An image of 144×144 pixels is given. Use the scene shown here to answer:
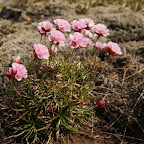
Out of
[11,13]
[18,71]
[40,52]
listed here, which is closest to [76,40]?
[40,52]

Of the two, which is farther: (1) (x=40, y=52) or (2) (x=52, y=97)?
(2) (x=52, y=97)

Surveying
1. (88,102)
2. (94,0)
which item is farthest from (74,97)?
(94,0)

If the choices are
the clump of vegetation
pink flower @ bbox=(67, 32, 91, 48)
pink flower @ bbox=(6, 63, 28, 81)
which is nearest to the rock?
the clump of vegetation

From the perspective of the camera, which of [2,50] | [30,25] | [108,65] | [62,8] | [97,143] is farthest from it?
[62,8]

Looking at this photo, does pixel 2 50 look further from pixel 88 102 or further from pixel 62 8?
pixel 62 8

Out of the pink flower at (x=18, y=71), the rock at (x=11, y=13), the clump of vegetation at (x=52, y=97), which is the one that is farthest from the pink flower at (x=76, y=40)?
the rock at (x=11, y=13)

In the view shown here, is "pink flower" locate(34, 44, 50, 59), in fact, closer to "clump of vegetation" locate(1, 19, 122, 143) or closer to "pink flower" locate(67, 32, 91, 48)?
"clump of vegetation" locate(1, 19, 122, 143)

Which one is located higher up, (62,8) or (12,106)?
(62,8)

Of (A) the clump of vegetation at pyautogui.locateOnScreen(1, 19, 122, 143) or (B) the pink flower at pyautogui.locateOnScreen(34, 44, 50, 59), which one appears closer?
(B) the pink flower at pyautogui.locateOnScreen(34, 44, 50, 59)

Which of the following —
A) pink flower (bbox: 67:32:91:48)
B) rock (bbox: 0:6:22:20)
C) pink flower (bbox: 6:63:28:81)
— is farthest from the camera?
rock (bbox: 0:6:22:20)

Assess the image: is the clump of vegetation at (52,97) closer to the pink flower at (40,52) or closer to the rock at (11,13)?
→ the pink flower at (40,52)

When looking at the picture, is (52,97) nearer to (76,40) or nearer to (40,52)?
(40,52)
